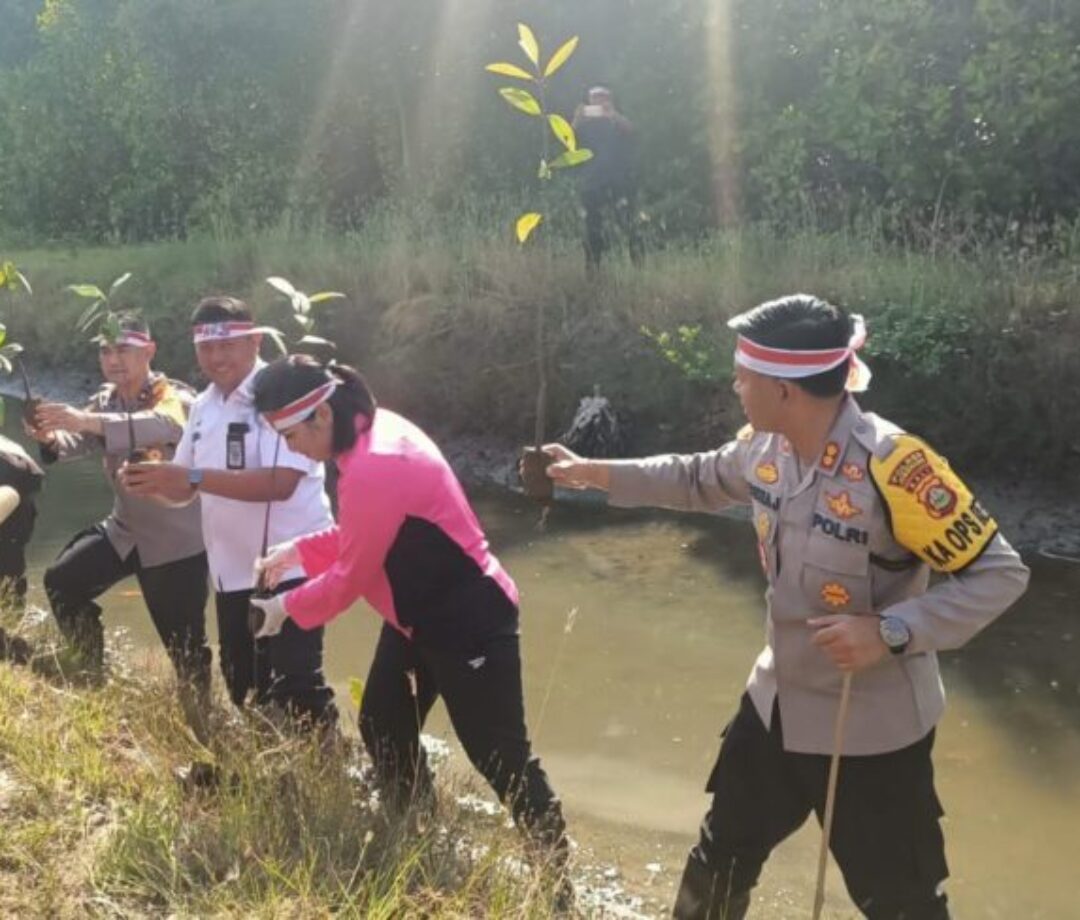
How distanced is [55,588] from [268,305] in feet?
25.1

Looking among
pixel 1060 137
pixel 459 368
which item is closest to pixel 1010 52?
pixel 1060 137

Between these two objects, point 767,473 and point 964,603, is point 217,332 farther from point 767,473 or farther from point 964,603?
point 964,603

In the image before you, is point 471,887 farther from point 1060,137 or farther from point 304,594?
point 1060,137

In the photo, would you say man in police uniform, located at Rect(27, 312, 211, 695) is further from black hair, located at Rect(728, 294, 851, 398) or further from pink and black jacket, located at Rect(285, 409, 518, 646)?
black hair, located at Rect(728, 294, 851, 398)

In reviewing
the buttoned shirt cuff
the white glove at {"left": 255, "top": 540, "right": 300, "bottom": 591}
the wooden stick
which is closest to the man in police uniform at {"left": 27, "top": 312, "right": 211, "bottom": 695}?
the white glove at {"left": 255, "top": 540, "right": 300, "bottom": 591}

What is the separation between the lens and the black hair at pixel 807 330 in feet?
8.03

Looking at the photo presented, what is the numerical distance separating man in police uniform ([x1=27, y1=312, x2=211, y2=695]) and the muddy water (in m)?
1.38

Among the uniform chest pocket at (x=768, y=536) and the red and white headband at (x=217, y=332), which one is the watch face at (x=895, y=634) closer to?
the uniform chest pocket at (x=768, y=536)

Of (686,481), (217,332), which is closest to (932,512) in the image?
(686,481)

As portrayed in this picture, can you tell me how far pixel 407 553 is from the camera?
3.19 meters

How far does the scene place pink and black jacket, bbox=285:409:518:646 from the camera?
3107 millimetres

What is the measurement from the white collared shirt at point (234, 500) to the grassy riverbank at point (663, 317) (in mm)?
3908

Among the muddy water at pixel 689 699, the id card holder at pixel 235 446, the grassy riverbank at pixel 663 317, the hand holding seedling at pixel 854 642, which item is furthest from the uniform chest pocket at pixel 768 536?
the grassy riverbank at pixel 663 317

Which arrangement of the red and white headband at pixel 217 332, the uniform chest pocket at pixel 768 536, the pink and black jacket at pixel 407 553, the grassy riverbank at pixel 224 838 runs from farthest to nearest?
the red and white headband at pixel 217 332
the pink and black jacket at pixel 407 553
the grassy riverbank at pixel 224 838
the uniform chest pocket at pixel 768 536
